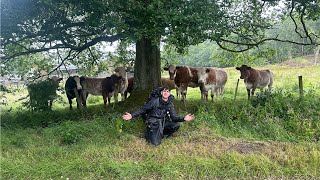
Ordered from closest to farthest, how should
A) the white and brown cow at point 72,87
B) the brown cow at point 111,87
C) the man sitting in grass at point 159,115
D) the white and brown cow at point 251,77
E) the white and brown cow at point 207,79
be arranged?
the man sitting in grass at point 159,115
the brown cow at point 111,87
the white and brown cow at point 207,79
the white and brown cow at point 72,87
the white and brown cow at point 251,77

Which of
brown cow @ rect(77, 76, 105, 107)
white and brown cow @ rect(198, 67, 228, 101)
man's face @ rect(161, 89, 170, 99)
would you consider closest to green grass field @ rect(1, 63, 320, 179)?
man's face @ rect(161, 89, 170, 99)

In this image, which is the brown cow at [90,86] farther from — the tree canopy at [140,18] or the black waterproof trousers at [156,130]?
the black waterproof trousers at [156,130]

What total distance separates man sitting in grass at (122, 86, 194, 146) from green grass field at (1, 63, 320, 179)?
1.03 ft

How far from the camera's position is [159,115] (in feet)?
27.8

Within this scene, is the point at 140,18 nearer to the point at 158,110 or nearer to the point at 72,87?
the point at 158,110

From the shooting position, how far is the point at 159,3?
8.11 metres

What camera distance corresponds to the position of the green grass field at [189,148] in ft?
22.3

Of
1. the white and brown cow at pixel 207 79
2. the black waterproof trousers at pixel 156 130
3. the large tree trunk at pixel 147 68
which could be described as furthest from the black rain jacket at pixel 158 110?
the white and brown cow at pixel 207 79

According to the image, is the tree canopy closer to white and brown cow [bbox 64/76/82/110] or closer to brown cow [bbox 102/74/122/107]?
brown cow [bbox 102/74/122/107]

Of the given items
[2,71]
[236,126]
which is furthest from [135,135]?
[2,71]

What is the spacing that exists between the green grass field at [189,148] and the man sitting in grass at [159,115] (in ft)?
1.03

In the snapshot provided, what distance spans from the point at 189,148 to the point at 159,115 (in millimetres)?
1205

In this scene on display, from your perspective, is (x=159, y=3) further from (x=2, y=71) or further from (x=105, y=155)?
(x=2, y=71)

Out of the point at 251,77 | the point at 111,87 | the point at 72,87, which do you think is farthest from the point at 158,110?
the point at 251,77
